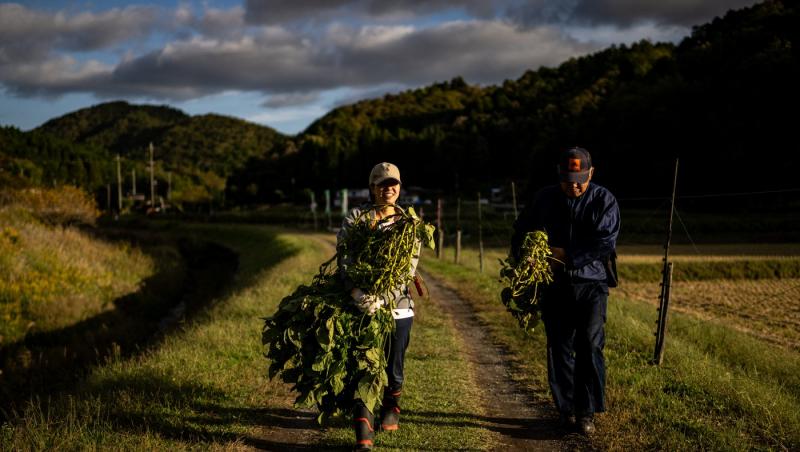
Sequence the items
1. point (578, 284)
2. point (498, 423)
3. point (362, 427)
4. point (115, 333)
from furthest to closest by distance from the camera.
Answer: point (115, 333), point (498, 423), point (578, 284), point (362, 427)

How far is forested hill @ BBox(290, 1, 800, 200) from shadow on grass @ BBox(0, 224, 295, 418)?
41.9m

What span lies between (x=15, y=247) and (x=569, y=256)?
2079cm

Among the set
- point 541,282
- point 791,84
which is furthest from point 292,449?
point 791,84

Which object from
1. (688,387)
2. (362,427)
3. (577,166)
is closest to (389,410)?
(362,427)

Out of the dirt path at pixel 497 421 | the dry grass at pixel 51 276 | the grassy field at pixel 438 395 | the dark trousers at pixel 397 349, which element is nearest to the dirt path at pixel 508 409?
the dirt path at pixel 497 421

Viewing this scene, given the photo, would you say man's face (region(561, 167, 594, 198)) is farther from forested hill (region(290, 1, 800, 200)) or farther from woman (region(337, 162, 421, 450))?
forested hill (region(290, 1, 800, 200))

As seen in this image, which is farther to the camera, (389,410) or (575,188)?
(575,188)

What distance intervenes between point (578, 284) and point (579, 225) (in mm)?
563

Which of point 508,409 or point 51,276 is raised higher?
point 508,409

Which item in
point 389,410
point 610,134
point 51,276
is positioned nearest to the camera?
point 389,410

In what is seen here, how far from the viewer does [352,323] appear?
443 centimetres

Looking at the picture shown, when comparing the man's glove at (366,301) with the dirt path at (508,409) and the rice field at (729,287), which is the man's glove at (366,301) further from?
the rice field at (729,287)

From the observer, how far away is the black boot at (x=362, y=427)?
14.9 ft

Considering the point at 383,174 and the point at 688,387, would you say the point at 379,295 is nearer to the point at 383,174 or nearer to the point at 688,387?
the point at 383,174
